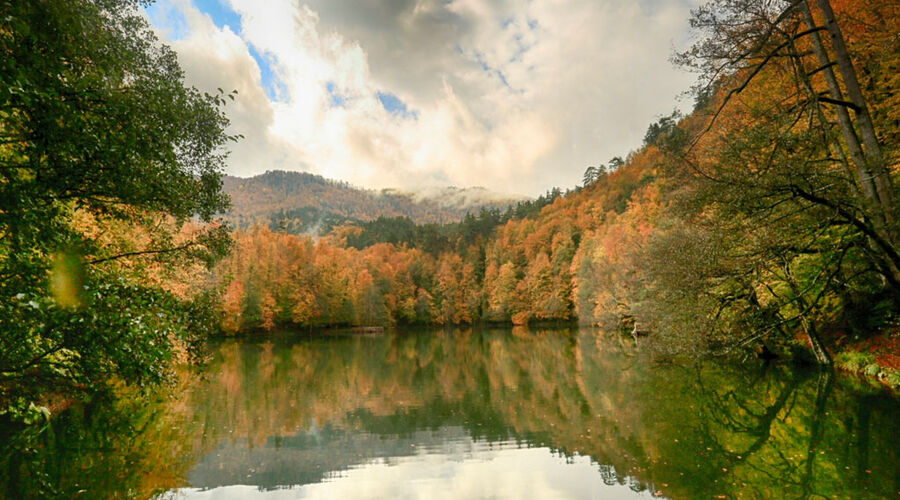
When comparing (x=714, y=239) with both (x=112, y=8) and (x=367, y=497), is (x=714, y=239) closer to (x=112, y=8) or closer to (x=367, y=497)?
(x=367, y=497)

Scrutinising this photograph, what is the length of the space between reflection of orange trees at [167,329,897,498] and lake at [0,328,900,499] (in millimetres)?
67

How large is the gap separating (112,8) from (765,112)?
12.9m

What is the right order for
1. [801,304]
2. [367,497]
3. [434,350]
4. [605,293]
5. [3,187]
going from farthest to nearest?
[605,293] < [434,350] < [801,304] < [367,497] < [3,187]

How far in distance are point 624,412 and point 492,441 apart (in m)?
5.03

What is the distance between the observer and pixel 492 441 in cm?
1352

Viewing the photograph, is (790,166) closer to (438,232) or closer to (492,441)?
(492,441)

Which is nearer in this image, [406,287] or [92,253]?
[92,253]

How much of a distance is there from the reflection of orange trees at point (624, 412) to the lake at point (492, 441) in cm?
7

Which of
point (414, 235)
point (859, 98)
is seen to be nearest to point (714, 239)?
point (859, 98)

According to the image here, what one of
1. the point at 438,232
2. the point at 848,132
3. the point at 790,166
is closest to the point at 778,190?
the point at 790,166

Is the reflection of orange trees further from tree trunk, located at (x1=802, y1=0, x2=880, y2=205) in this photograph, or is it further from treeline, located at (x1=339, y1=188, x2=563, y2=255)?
treeline, located at (x1=339, y1=188, x2=563, y2=255)

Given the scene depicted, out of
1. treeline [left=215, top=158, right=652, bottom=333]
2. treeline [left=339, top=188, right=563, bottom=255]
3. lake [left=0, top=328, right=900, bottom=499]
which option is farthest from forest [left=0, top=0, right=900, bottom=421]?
treeline [left=339, top=188, right=563, bottom=255]

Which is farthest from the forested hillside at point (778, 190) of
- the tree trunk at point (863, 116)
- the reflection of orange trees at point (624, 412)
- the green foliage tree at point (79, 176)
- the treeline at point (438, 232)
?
the treeline at point (438, 232)

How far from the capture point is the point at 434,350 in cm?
4316
